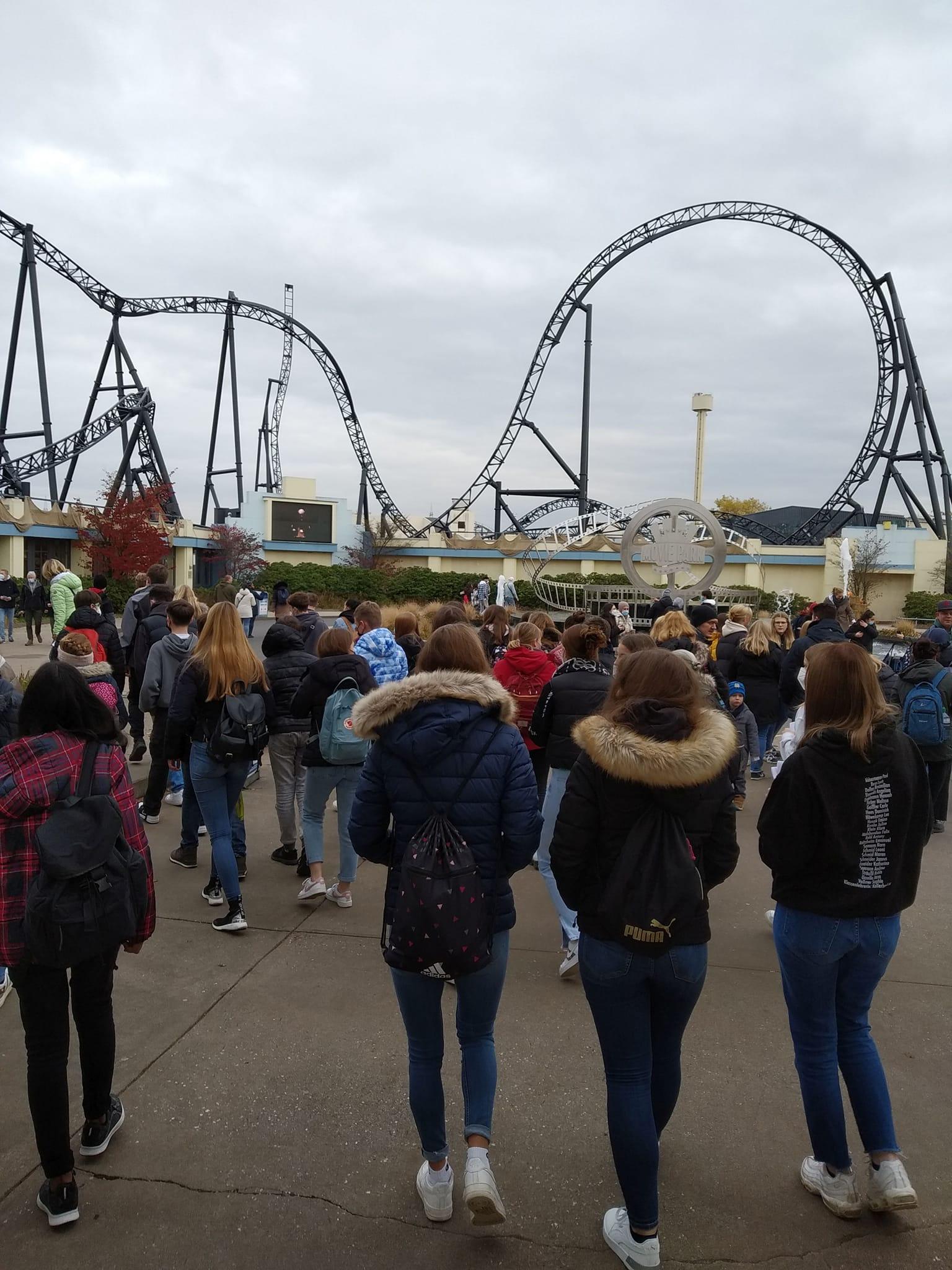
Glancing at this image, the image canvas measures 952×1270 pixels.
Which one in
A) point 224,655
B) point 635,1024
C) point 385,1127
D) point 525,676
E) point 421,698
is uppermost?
point 421,698

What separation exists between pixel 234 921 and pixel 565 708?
7.11ft

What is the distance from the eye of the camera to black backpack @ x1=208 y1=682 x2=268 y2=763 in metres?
4.53

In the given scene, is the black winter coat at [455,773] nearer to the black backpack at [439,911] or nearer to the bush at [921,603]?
the black backpack at [439,911]

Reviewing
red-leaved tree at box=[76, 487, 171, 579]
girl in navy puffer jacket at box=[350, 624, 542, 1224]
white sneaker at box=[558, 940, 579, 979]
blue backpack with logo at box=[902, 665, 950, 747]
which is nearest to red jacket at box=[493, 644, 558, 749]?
white sneaker at box=[558, 940, 579, 979]

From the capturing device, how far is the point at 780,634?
811 centimetres

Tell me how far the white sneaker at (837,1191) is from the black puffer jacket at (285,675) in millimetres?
3588

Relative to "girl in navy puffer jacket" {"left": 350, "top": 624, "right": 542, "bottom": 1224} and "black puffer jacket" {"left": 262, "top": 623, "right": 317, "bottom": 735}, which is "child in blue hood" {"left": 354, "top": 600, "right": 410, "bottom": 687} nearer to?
"black puffer jacket" {"left": 262, "top": 623, "right": 317, "bottom": 735}

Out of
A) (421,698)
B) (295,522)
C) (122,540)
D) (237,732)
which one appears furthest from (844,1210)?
(295,522)

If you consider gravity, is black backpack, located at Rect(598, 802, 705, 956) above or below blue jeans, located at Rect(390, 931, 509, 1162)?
above

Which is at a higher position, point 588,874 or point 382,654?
point 382,654

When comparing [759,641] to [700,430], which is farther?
[700,430]

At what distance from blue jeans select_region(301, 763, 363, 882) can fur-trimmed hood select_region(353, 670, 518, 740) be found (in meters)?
2.48

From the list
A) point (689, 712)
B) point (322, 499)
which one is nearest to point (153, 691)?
point (689, 712)

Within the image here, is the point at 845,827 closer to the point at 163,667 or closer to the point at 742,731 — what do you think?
the point at 163,667
